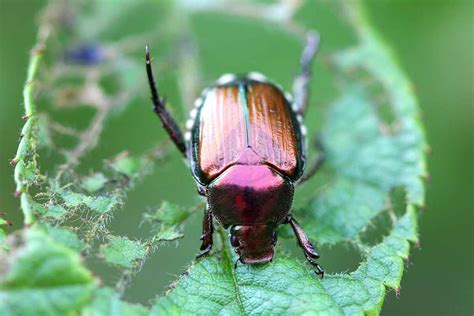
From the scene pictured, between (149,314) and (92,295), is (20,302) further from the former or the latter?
(149,314)

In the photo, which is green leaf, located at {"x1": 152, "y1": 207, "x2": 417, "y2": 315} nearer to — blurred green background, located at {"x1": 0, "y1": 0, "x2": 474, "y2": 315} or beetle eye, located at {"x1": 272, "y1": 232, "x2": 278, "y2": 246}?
beetle eye, located at {"x1": 272, "y1": 232, "x2": 278, "y2": 246}

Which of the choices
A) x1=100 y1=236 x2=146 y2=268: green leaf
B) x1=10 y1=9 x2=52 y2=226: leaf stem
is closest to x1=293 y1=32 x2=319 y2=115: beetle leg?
x1=100 y1=236 x2=146 y2=268: green leaf

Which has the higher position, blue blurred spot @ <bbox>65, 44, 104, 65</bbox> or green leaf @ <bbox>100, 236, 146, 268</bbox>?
blue blurred spot @ <bbox>65, 44, 104, 65</bbox>

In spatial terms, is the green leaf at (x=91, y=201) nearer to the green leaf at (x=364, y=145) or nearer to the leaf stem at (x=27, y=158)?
the leaf stem at (x=27, y=158)

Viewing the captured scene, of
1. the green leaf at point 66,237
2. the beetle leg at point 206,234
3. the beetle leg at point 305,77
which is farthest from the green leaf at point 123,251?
the beetle leg at point 305,77

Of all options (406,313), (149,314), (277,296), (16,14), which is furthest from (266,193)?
(16,14)

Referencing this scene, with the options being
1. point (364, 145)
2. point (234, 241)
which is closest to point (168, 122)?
point (234, 241)
